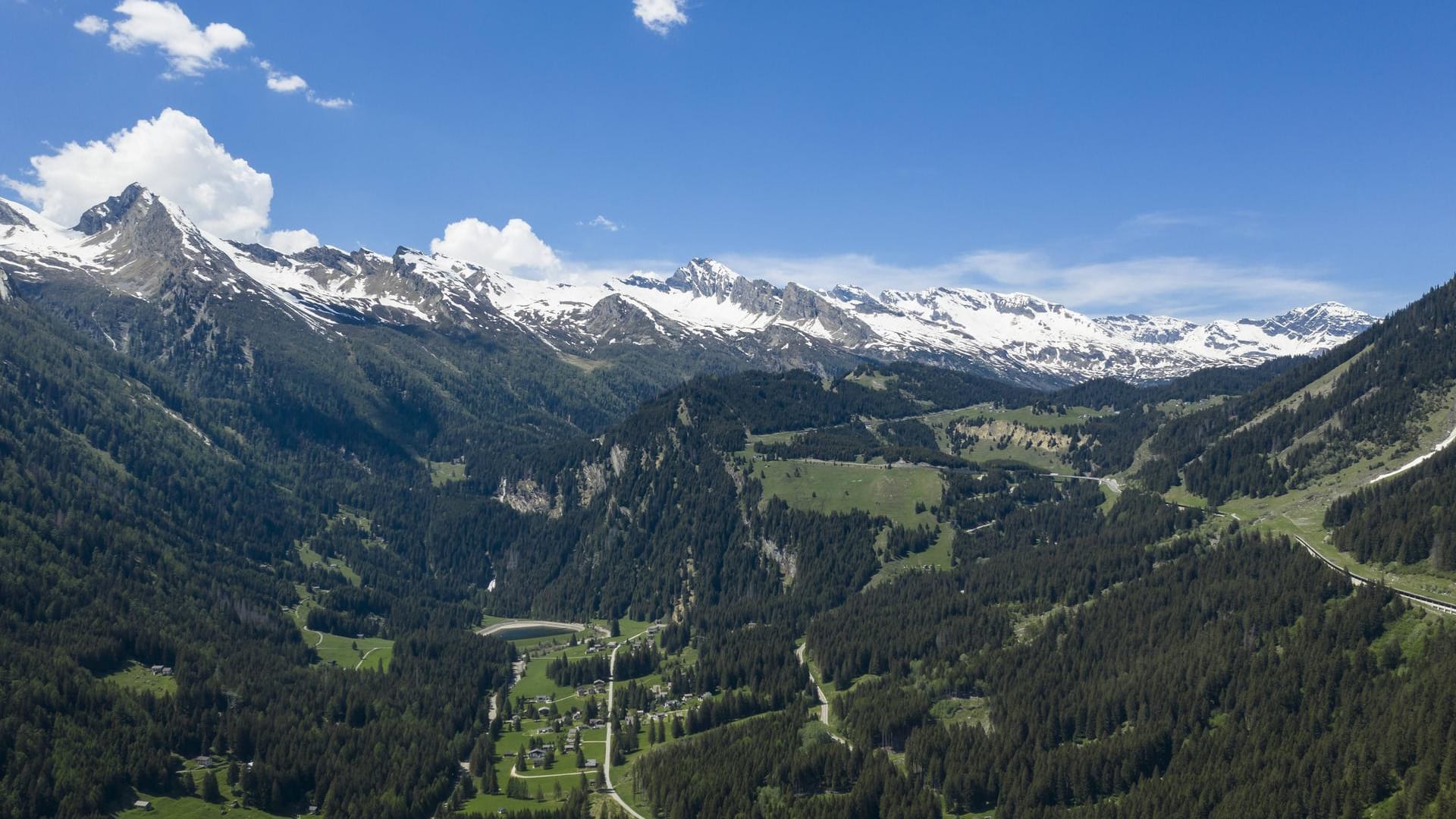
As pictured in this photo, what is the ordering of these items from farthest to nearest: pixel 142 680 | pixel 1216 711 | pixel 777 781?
pixel 142 680 < pixel 777 781 < pixel 1216 711

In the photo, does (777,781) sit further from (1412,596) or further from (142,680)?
(142,680)

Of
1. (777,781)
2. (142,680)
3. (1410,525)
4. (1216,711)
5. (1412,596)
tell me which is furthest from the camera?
(142,680)

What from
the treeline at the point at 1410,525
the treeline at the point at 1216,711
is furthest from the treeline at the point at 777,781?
the treeline at the point at 1410,525

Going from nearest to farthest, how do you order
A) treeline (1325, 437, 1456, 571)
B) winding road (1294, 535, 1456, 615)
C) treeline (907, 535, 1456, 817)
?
treeline (907, 535, 1456, 817) < winding road (1294, 535, 1456, 615) < treeline (1325, 437, 1456, 571)

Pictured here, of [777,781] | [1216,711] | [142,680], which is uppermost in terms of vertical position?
[1216,711]

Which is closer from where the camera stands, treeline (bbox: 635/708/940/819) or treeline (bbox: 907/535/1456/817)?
treeline (bbox: 907/535/1456/817)

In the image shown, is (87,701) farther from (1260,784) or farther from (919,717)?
Result: (1260,784)

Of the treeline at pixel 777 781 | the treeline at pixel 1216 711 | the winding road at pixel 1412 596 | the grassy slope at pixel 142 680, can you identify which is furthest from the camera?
the grassy slope at pixel 142 680

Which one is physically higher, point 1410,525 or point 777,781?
point 1410,525

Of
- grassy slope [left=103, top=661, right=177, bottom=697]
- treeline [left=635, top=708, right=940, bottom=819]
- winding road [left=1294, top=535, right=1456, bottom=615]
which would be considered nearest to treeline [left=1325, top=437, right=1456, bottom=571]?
winding road [left=1294, top=535, right=1456, bottom=615]

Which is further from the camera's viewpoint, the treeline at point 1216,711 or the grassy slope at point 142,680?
the grassy slope at point 142,680

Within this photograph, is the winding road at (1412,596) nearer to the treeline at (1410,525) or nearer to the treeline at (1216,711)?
the treeline at (1216,711)

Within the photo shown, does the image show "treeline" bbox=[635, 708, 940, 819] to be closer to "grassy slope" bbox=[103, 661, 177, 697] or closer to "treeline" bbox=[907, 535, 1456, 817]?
"treeline" bbox=[907, 535, 1456, 817]

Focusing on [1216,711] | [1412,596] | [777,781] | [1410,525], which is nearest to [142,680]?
[777,781]
